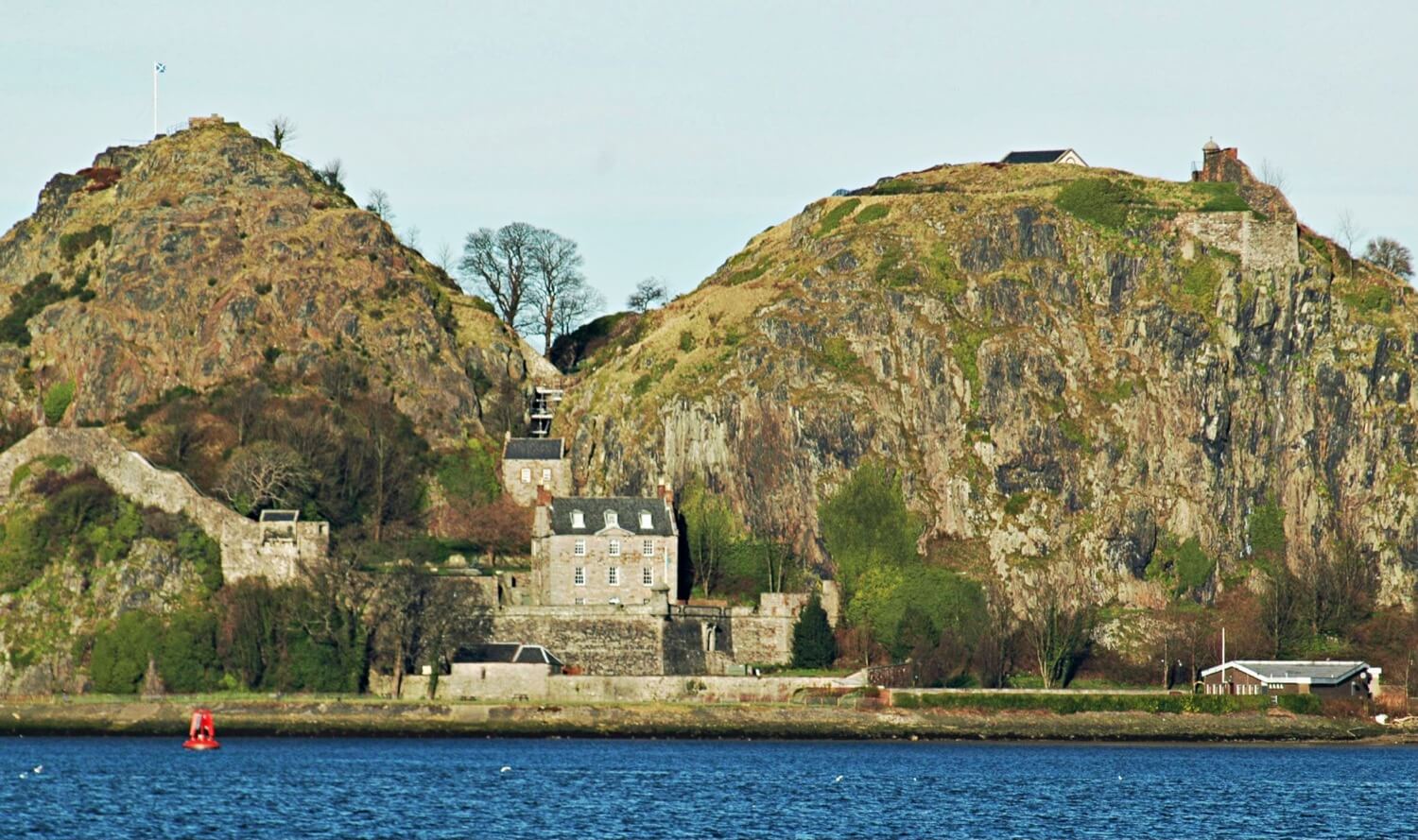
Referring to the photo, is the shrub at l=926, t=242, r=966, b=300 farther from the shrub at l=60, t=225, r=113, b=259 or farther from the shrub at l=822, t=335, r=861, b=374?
the shrub at l=60, t=225, r=113, b=259

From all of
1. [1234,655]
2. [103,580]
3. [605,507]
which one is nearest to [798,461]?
[605,507]

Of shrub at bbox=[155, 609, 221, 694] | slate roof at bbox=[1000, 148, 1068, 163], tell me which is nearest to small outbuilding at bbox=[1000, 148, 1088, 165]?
slate roof at bbox=[1000, 148, 1068, 163]

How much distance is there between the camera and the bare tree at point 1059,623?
115m

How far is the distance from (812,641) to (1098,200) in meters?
36.3

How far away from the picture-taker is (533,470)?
12888 cm

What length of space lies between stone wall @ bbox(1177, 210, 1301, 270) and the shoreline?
3132cm

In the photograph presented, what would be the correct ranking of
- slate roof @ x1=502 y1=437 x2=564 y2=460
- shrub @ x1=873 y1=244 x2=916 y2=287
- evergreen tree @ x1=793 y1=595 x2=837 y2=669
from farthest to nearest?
shrub @ x1=873 y1=244 x2=916 y2=287, slate roof @ x1=502 y1=437 x2=564 y2=460, evergreen tree @ x1=793 y1=595 x2=837 y2=669

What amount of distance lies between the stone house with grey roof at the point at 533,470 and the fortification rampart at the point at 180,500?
1754 cm

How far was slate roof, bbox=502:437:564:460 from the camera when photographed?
129125mm

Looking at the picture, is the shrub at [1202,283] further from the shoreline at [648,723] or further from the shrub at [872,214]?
the shoreline at [648,723]

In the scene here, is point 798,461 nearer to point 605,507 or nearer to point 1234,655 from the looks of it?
point 605,507

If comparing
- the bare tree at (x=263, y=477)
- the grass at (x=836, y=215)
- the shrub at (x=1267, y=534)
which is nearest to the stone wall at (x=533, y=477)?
the bare tree at (x=263, y=477)

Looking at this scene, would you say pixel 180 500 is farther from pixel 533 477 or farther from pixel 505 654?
pixel 533 477

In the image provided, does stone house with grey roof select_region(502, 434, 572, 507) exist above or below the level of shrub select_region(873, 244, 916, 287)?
below
